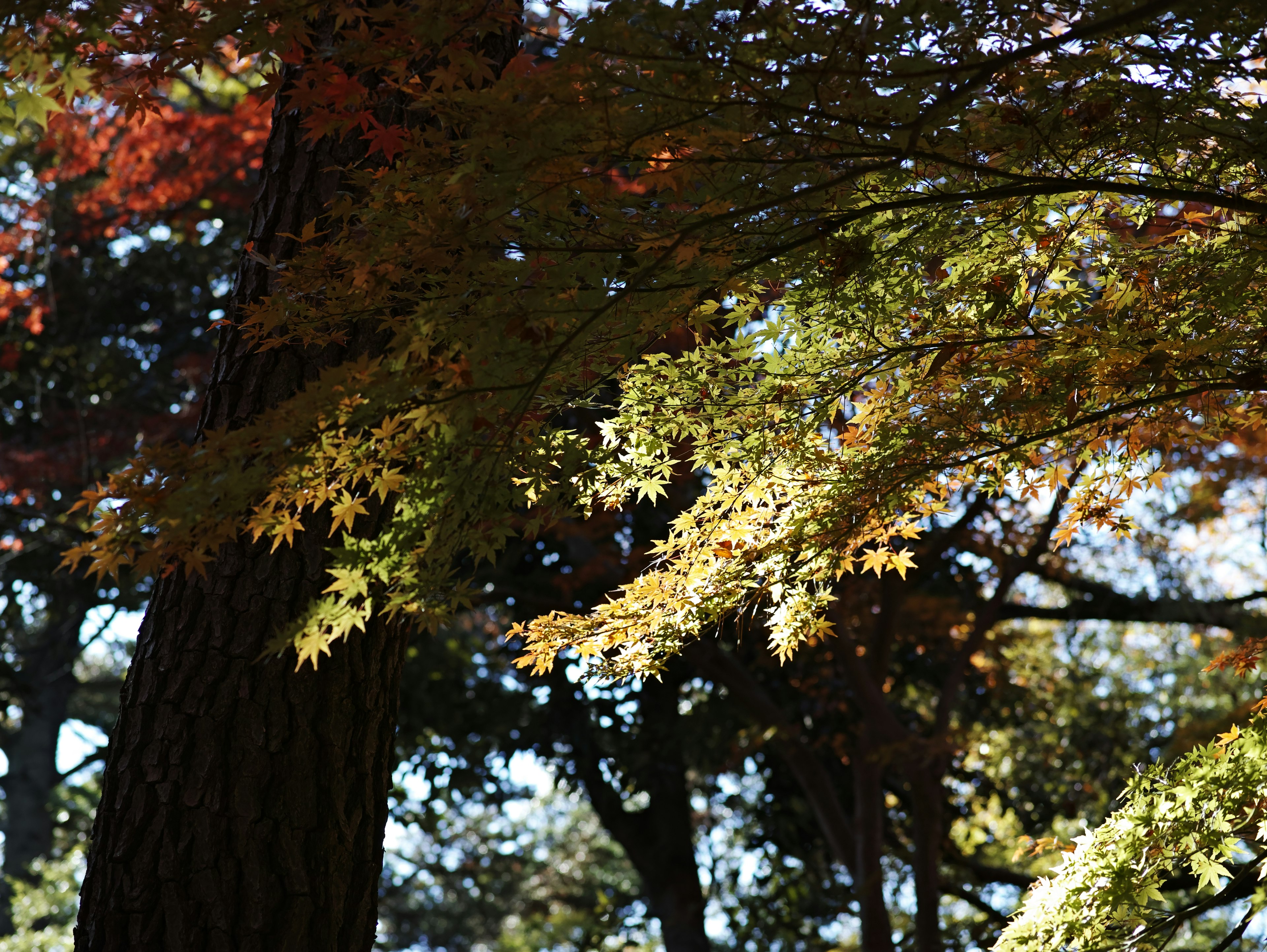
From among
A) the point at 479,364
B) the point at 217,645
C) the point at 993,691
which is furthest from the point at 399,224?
the point at 993,691

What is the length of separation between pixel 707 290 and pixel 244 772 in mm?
1770

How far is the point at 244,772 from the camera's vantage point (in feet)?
8.96

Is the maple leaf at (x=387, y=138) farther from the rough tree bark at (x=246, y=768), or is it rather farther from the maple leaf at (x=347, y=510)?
the maple leaf at (x=347, y=510)

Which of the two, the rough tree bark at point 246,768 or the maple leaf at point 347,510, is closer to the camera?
the maple leaf at point 347,510

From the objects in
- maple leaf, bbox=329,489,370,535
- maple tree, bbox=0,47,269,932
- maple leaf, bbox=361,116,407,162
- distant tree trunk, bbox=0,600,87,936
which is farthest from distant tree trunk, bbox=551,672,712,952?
distant tree trunk, bbox=0,600,87,936

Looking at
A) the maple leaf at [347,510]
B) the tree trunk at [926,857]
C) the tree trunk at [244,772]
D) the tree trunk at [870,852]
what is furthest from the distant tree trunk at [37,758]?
the maple leaf at [347,510]

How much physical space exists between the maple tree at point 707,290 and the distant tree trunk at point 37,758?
42.7 ft

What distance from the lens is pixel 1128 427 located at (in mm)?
3045

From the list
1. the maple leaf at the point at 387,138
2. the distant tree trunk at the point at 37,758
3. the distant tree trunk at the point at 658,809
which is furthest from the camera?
the distant tree trunk at the point at 37,758

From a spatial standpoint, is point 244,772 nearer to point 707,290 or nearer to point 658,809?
point 707,290

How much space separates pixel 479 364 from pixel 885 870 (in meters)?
10.3

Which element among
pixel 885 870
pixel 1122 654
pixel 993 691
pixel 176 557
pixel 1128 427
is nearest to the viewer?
pixel 176 557

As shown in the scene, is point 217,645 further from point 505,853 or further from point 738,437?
point 505,853

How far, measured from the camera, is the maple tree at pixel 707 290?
2020mm
